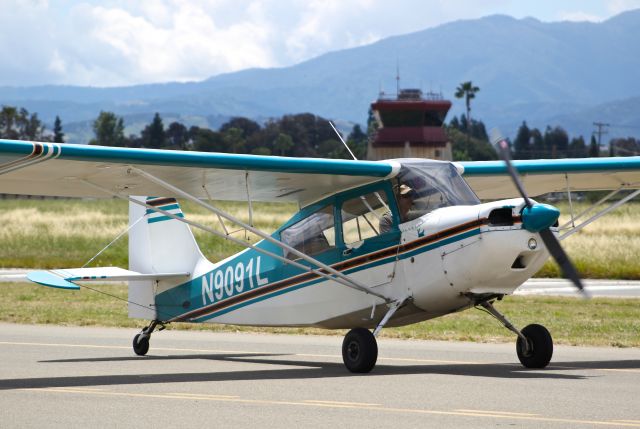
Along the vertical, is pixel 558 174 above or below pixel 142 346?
above

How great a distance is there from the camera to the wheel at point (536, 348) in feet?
39.4

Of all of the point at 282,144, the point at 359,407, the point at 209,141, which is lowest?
the point at 359,407

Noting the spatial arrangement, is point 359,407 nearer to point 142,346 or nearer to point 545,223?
point 545,223

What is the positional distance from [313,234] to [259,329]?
6.20 meters

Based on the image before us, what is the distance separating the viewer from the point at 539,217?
35.3ft

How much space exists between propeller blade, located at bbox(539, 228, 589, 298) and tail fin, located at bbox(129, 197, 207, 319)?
5260 mm

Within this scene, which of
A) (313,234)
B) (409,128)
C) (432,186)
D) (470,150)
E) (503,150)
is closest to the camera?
(503,150)

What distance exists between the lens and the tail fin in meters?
14.6

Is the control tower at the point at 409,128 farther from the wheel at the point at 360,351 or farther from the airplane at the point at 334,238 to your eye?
the wheel at the point at 360,351

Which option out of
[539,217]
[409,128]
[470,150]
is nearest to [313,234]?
[539,217]

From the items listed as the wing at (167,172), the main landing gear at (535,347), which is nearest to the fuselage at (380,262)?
the wing at (167,172)

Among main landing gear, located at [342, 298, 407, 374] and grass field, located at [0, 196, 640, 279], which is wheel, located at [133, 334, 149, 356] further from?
grass field, located at [0, 196, 640, 279]

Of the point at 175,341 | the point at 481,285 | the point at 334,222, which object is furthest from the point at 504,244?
the point at 175,341

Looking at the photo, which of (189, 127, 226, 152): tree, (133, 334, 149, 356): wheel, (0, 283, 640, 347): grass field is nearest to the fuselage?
(133, 334, 149, 356): wheel
